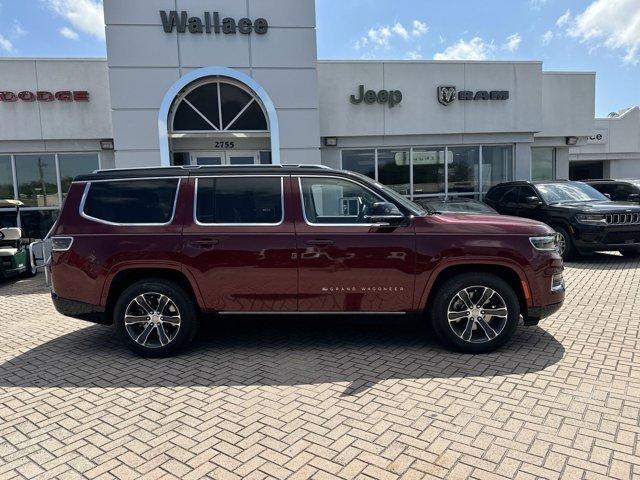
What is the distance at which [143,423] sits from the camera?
337 centimetres

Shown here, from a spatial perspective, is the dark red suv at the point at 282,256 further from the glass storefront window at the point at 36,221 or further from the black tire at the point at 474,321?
the glass storefront window at the point at 36,221

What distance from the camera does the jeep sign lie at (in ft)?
41.5

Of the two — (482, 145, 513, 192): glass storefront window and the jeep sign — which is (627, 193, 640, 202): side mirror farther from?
the jeep sign

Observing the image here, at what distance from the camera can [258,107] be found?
444 inches

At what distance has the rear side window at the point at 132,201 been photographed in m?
4.64

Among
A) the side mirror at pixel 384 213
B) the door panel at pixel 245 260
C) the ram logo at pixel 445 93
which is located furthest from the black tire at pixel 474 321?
the ram logo at pixel 445 93

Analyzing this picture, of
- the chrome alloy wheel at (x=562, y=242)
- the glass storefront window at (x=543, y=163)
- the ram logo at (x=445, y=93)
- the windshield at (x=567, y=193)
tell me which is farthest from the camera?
the glass storefront window at (x=543, y=163)

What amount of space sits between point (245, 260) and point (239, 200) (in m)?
0.64

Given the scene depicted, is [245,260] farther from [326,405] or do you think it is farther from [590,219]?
[590,219]

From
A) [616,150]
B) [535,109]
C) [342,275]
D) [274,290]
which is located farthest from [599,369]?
[616,150]

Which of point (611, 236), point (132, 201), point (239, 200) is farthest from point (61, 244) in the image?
point (611, 236)

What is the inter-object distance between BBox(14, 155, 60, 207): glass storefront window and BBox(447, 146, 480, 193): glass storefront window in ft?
37.1

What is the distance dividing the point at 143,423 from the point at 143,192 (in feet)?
7.76

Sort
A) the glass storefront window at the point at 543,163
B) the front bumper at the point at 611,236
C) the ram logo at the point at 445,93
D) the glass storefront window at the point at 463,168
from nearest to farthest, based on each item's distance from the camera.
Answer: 1. the front bumper at the point at 611,236
2. the ram logo at the point at 445,93
3. the glass storefront window at the point at 463,168
4. the glass storefront window at the point at 543,163
